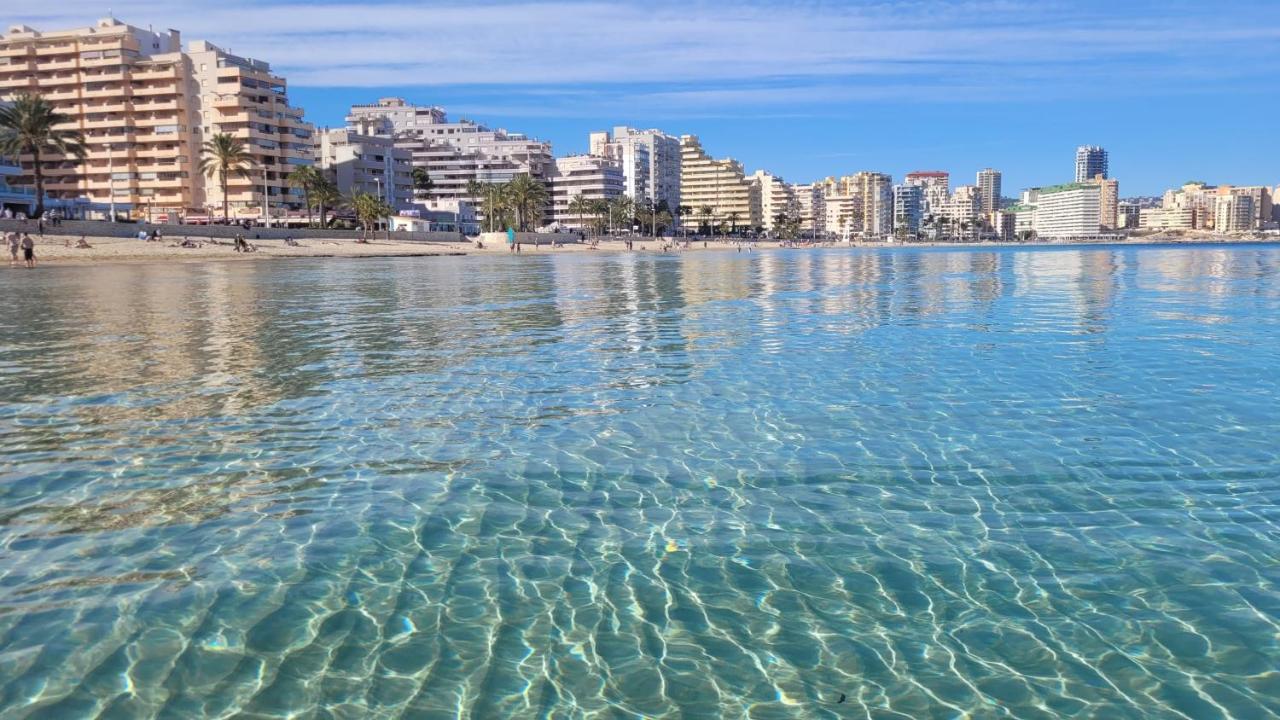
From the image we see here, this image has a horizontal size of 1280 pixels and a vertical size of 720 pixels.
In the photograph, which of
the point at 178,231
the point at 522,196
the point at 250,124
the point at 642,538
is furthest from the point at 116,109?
the point at 642,538

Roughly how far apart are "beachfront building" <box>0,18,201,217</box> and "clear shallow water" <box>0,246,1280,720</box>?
13067 cm

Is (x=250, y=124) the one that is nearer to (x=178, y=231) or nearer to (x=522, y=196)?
(x=522, y=196)

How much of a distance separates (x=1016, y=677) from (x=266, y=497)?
6.12 meters

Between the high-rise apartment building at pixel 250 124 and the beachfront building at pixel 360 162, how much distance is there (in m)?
16.1

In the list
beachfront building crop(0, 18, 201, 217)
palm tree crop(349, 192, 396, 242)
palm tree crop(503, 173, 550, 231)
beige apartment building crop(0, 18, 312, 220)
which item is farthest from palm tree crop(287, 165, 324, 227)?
palm tree crop(503, 173, 550, 231)

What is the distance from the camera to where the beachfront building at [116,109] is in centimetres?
13050

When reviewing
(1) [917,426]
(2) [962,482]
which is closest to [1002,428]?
(1) [917,426]

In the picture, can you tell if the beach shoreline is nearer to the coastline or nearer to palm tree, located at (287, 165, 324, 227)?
the coastline

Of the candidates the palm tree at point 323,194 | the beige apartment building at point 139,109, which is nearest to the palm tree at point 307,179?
the palm tree at point 323,194

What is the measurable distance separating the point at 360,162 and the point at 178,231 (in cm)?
7943

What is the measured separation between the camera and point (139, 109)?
431 ft

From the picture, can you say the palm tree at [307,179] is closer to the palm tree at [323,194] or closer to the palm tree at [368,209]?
the palm tree at [323,194]

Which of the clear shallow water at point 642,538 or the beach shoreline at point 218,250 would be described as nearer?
the clear shallow water at point 642,538

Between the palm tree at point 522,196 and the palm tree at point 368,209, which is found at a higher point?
the palm tree at point 522,196
